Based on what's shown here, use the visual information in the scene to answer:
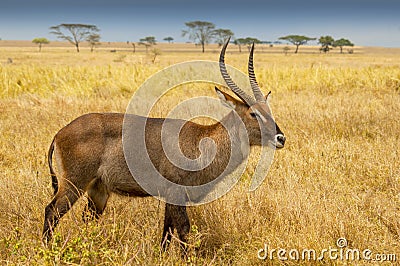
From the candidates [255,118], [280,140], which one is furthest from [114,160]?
[280,140]

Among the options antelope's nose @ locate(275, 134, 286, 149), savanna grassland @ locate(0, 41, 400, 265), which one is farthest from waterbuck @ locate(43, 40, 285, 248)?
savanna grassland @ locate(0, 41, 400, 265)

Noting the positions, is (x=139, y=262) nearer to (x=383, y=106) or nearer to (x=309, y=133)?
(x=309, y=133)

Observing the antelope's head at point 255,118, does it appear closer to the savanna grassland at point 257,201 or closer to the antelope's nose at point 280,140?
the antelope's nose at point 280,140

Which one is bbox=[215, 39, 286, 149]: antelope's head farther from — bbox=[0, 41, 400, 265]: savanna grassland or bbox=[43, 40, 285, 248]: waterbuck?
bbox=[0, 41, 400, 265]: savanna grassland

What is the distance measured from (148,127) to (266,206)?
152 cm

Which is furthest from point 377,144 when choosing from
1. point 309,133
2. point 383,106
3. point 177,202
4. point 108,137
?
point 108,137

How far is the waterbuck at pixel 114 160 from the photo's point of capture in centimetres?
338

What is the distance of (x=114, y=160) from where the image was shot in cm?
345

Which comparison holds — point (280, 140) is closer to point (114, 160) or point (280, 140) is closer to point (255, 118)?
point (255, 118)

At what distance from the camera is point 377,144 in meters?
6.41

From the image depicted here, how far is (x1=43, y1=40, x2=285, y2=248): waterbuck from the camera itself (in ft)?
11.1

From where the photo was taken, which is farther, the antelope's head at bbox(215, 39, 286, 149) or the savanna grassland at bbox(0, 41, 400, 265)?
the antelope's head at bbox(215, 39, 286, 149)

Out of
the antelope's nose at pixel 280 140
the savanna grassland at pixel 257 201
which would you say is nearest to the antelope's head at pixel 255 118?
the antelope's nose at pixel 280 140

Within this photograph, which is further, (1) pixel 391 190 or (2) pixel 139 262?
(1) pixel 391 190
